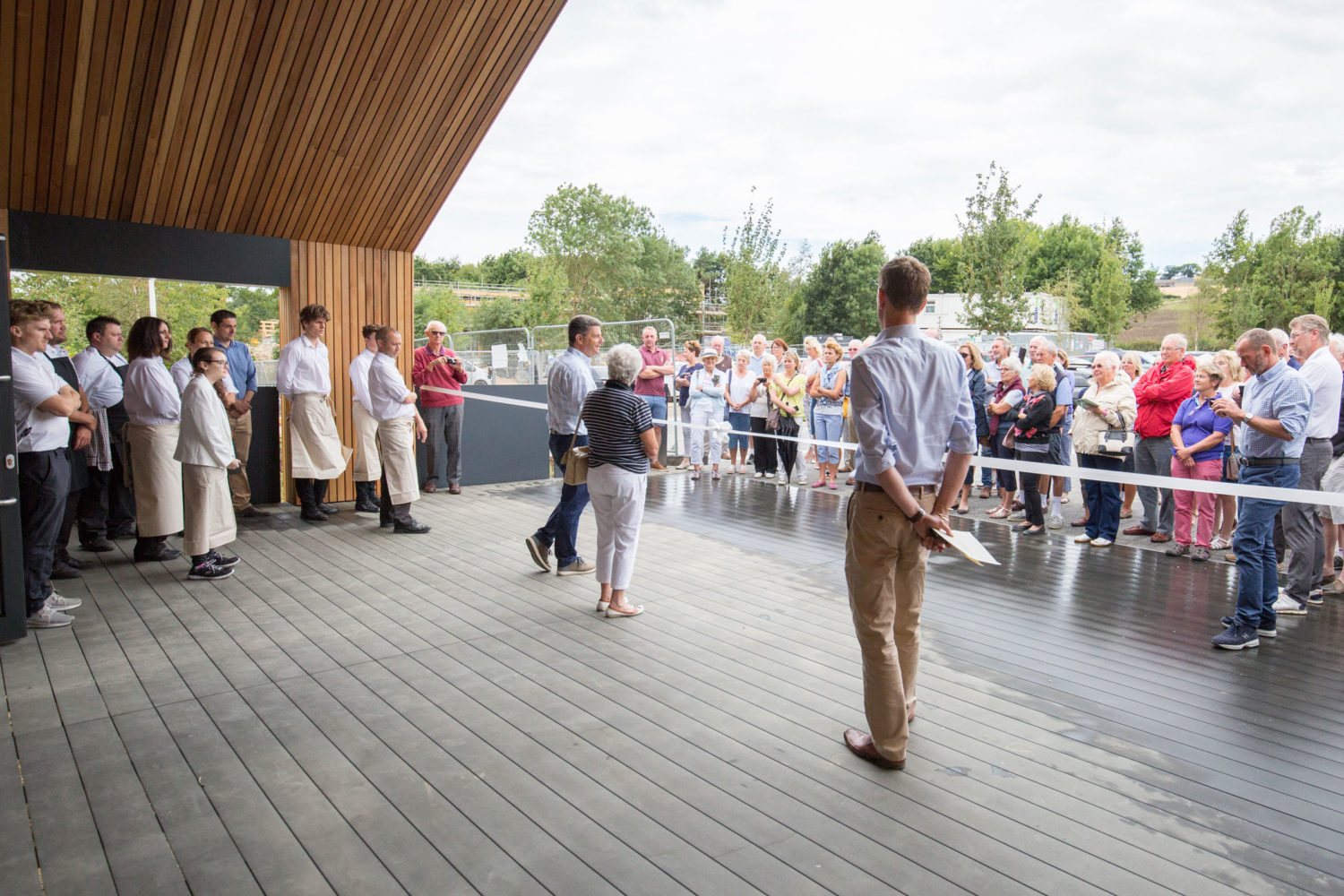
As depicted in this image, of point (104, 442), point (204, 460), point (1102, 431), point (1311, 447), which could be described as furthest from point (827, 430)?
point (104, 442)

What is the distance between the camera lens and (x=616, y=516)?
5.03 metres

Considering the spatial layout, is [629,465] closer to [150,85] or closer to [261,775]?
[261,775]

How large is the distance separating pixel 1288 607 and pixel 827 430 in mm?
5562

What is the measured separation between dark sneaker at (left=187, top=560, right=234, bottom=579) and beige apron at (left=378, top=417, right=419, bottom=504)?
5.65ft

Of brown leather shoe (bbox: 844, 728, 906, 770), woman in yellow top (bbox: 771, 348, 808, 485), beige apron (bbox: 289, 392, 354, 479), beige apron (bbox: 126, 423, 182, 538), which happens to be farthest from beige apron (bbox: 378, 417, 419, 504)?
brown leather shoe (bbox: 844, 728, 906, 770)

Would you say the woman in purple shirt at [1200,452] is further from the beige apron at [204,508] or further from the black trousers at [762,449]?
the beige apron at [204,508]

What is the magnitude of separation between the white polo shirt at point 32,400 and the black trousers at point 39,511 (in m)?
0.07

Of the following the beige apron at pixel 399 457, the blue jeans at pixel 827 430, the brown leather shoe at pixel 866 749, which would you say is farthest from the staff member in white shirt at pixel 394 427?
the brown leather shoe at pixel 866 749

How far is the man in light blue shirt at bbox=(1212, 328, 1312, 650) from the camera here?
4.68 metres

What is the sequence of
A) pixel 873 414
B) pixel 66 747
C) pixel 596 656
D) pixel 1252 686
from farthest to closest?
pixel 596 656 < pixel 1252 686 < pixel 66 747 < pixel 873 414

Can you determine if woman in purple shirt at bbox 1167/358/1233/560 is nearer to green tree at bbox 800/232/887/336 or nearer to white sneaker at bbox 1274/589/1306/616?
white sneaker at bbox 1274/589/1306/616

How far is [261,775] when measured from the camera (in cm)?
317

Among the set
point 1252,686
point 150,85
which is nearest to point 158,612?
point 150,85

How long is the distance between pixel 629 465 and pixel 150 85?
16.8 feet
